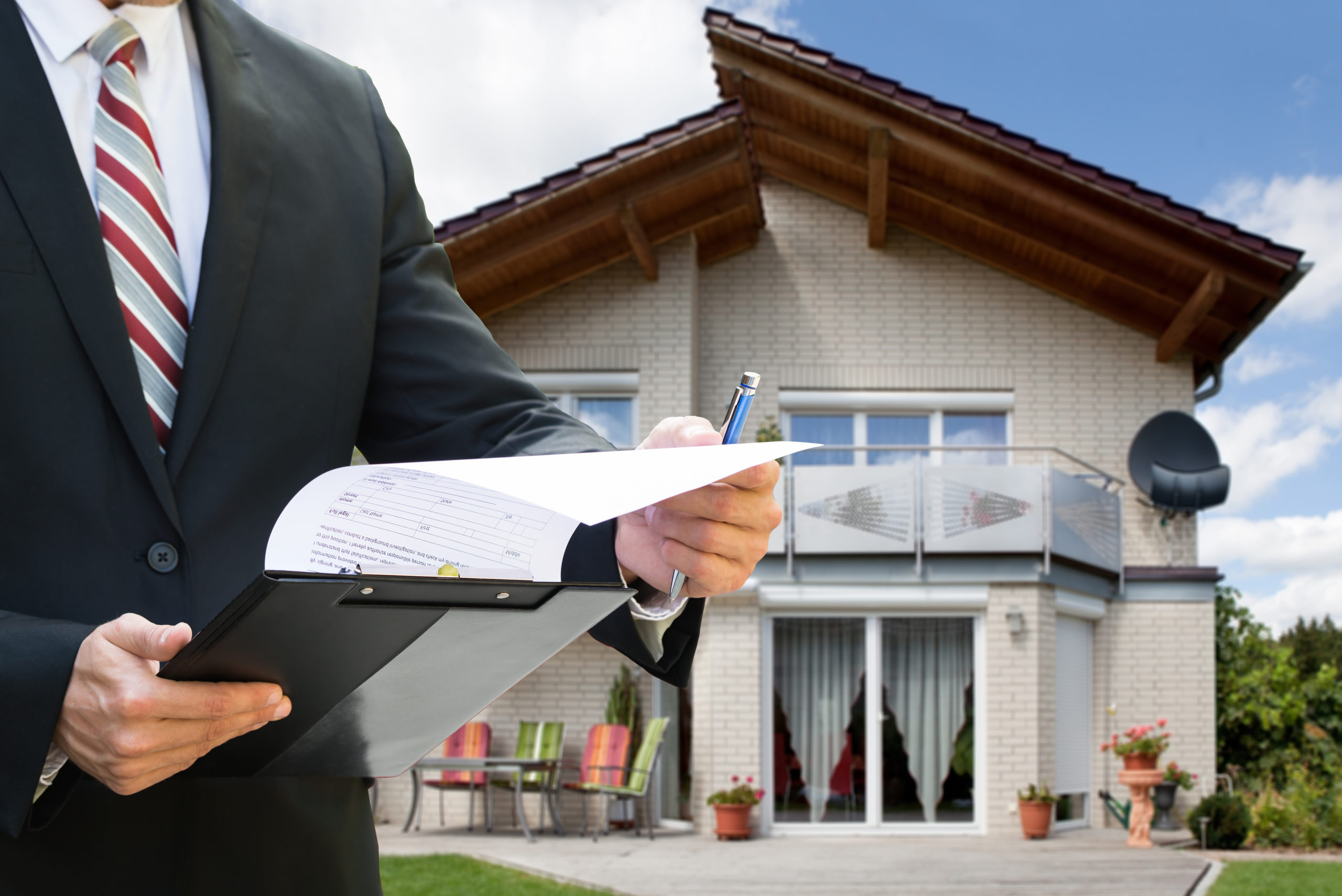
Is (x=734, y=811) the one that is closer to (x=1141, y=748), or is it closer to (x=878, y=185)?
(x=1141, y=748)

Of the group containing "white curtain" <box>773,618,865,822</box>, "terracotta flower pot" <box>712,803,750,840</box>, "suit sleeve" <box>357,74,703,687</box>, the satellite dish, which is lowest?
"terracotta flower pot" <box>712,803,750,840</box>

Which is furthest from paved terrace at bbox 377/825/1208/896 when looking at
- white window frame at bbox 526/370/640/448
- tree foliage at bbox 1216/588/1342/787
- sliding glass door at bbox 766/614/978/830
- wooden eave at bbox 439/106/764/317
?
wooden eave at bbox 439/106/764/317

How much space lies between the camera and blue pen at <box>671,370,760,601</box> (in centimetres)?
88

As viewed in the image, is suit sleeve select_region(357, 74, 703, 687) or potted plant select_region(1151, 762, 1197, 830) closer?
suit sleeve select_region(357, 74, 703, 687)

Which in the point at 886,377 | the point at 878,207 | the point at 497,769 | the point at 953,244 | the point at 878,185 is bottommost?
the point at 497,769

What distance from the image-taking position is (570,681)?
13.4 meters

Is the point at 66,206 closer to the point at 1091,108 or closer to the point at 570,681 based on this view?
the point at 570,681

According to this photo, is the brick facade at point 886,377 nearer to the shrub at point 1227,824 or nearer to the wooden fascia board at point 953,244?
the wooden fascia board at point 953,244

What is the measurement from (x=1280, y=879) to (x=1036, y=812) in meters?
3.57

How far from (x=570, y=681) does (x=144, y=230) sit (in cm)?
1283

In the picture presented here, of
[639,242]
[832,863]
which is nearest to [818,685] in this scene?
[832,863]

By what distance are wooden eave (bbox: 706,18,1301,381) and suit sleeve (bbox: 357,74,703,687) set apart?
1262 cm

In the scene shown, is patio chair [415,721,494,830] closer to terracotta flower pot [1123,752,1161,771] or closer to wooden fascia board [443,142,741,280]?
wooden fascia board [443,142,741,280]

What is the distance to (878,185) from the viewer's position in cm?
1405
